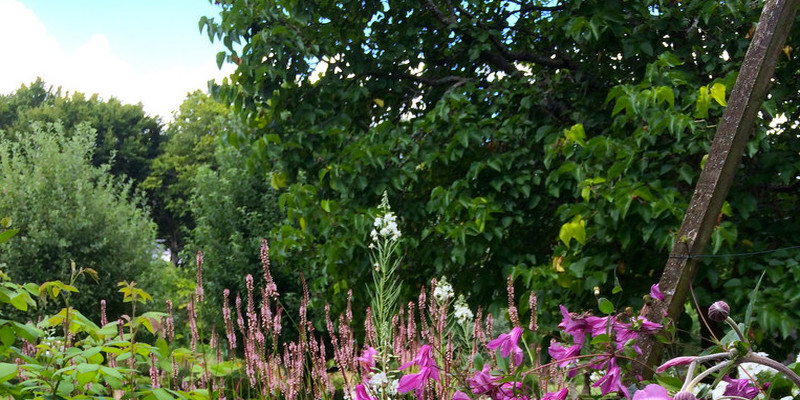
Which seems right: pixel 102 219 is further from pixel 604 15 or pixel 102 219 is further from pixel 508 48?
pixel 604 15

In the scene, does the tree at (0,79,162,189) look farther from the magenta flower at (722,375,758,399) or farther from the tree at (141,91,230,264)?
the magenta flower at (722,375,758,399)

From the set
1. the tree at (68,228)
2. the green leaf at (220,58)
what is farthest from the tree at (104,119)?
the green leaf at (220,58)

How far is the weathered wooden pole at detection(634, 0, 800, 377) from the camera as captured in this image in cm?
142

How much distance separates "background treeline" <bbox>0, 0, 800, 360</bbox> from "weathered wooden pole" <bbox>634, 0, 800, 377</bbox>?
1386 mm

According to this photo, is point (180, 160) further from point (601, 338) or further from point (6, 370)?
point (601, 338)

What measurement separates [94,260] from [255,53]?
7959 millimetres

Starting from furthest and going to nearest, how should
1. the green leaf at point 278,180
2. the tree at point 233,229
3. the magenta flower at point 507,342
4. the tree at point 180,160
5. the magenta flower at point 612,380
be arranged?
1. the tree at point 180,160
2. the tree at point 233,229
3. the green leaf at point 278,180
4. the magenta flower at point 507,342
5. the magenta flower at point 612,380

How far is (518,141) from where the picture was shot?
4.07 metres

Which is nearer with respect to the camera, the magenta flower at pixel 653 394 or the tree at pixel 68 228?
the magenta flower at pixel 653 394

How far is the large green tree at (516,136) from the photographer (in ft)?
10.4

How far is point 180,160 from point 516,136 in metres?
24.3

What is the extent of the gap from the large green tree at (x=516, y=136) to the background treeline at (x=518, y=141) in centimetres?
1

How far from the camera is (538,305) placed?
3.54m

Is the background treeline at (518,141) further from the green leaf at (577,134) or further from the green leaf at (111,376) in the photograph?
the green leaf at (111,376)
